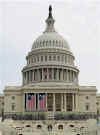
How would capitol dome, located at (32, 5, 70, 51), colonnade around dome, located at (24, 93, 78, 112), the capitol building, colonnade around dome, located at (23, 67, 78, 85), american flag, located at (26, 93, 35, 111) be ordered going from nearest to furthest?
the capitol building → colonnade around dome, located at (24, 93, 78, 112) → american flag, located at (26, 93, 35, 111) → colonnade around dome, located at (23, 67, 78, 85) → capitol dome, located at (32, 5, 70, 51)

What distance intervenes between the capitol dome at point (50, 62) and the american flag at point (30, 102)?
28.2 ft

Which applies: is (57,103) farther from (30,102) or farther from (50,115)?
(50,115)

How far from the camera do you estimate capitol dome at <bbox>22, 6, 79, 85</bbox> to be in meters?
118

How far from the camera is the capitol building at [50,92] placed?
308 feet

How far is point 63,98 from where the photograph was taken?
108m

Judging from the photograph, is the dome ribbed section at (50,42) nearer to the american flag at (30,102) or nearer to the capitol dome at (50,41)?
the capitol dome at (50,41)

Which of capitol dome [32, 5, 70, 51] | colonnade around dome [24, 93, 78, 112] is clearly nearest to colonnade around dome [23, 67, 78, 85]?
colonnade around dome [24, 93, 78, 112]

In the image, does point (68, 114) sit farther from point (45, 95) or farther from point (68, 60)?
point (68, 60)

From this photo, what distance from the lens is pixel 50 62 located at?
119000 mm

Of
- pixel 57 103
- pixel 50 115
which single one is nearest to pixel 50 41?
pixel 57 103

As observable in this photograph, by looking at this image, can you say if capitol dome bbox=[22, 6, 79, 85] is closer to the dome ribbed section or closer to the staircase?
the dome ribbed section

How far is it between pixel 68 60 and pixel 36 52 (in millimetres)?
11909

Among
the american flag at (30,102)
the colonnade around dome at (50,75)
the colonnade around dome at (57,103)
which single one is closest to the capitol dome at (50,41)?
the colonnade around dome at (50,75)

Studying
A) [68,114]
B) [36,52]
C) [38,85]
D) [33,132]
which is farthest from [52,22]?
[33,132]
